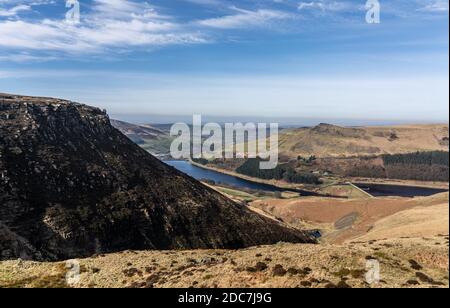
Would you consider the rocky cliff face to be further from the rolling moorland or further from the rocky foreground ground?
the rocky foreground ground

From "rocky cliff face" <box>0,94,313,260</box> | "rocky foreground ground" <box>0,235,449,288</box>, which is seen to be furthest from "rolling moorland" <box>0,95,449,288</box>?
"rocky cliff face" <box>0,94,313,260</box>

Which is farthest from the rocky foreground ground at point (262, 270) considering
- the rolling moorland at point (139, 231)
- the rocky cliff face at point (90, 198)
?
the rocky cliff face at point (90, 198)

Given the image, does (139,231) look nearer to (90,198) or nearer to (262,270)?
(90,198)

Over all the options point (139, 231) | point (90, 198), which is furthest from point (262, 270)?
point (90, 198)

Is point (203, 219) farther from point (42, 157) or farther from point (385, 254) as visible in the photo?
point (385, 254)

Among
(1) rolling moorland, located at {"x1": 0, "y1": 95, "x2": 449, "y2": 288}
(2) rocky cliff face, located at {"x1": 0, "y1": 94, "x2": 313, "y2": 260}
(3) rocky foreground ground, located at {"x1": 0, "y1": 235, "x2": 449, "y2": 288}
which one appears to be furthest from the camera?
(2) rocky cliff face, located at {"x1": 0, "y1": 94, "x2": 313, "y2": 260}

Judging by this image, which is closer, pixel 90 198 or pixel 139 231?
pixel 139 231
